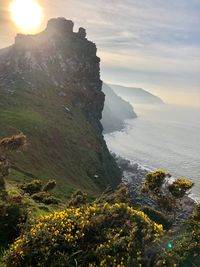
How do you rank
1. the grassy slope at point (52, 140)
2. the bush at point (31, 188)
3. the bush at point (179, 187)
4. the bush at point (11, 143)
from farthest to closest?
the grassy slope at point (52, 140)
the bush at point (179, 187)
the bush at point (31, 188)
the bush at point (11, 143)

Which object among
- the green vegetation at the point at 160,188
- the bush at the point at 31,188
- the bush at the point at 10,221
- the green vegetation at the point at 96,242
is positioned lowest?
the bush at the point at 31,188

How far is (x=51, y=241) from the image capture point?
46.3ft

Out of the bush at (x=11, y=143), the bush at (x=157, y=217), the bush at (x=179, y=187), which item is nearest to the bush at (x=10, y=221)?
the bush at (x=157, y=217)

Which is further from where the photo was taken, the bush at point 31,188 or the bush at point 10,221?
the bush at point 31,188

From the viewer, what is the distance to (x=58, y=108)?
474 ft

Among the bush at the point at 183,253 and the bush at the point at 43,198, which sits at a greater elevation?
the bush at the point at 183,253

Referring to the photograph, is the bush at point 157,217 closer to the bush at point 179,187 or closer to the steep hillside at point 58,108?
the bush at point 179,187

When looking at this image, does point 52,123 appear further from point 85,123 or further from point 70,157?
point 85,123

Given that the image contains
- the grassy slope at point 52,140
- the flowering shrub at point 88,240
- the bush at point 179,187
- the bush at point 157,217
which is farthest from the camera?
the grassy slope at point 52,140

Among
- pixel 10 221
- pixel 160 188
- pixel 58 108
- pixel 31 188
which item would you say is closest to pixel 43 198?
pixel 31 188

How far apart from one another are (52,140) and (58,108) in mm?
35917

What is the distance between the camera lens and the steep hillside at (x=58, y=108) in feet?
306

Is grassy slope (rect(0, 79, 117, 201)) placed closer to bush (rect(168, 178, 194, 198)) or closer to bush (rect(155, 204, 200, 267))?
bush (rect(168, 178, 194, 198))

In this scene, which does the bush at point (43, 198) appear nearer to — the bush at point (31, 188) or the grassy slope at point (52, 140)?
the bush at point (31, 188)
